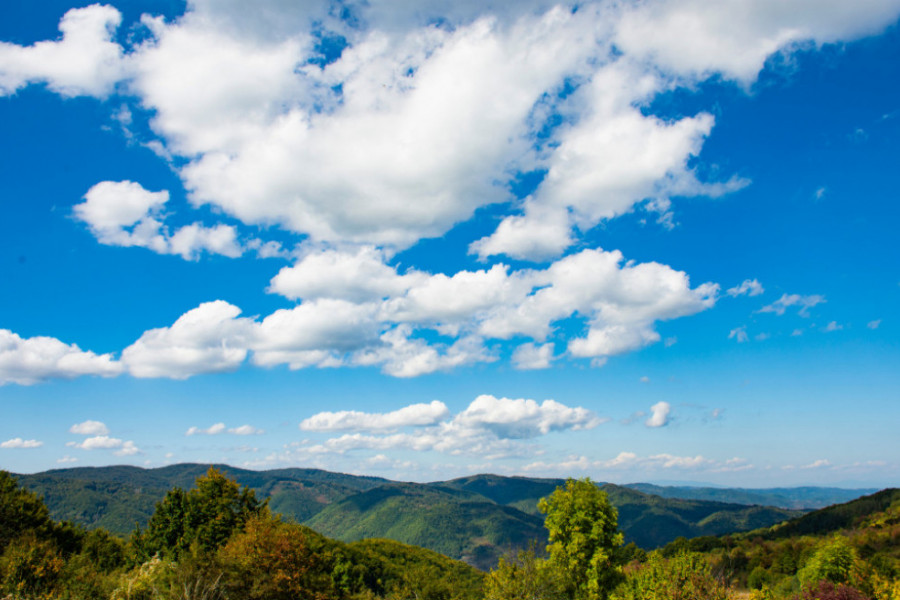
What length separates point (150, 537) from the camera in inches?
2397

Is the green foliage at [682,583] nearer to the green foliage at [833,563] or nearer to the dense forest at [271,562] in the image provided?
the dense forest at [271,562]

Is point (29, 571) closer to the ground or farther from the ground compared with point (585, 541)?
closer to the ground

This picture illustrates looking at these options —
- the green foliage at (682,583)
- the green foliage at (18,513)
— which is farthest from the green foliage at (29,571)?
the green foliage at (682,583)

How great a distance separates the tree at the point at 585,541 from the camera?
137 feet

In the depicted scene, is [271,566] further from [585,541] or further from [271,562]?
[585,541]

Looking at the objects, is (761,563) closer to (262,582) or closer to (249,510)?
(249,510)

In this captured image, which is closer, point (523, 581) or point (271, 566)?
point (523, 581)

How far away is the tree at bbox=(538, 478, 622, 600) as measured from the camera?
137 ft

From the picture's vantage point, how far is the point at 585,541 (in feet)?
140

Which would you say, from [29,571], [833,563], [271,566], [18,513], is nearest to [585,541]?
[271,566]

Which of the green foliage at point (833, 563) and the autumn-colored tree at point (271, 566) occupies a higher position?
the autumn-colored tree at point (271, 566)

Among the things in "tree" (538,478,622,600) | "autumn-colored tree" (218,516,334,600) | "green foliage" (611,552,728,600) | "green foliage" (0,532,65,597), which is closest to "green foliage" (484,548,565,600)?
"green foliage" (611,552,728,600)

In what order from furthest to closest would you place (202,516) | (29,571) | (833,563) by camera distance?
(833,563) → (202,516) → (29,571)

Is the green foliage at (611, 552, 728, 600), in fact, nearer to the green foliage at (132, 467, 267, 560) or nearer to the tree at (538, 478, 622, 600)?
the tree at (538, 478, 622, 600)
